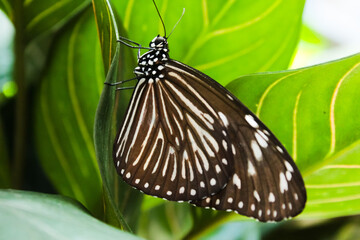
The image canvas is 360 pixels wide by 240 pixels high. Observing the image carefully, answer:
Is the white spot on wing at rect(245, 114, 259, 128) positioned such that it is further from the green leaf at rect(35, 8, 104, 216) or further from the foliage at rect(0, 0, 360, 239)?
the green leaf at rect(35, 8, 104, 216)

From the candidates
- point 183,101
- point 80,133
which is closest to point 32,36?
point 80,133

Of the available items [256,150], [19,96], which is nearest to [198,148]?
[256,150]

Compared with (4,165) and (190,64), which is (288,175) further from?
(4,165)

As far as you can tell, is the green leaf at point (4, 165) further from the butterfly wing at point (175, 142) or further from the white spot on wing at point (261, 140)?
the white spot on wing at point (261, 140)

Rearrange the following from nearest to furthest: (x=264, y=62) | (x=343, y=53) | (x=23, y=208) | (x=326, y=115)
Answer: (x=23, y=208)
(x=326, y=115)
(x=264, y=62)
(x=343, y=53)

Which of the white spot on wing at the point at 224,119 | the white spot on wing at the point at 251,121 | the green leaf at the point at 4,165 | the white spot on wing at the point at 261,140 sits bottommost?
the green leaf at the point at 4,165

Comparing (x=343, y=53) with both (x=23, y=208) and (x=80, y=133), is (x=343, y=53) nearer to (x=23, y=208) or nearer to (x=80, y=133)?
(x=80, y=133)

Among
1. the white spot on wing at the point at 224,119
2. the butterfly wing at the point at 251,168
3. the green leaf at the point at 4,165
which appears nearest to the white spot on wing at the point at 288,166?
the butterfly wing at the point at 251,168

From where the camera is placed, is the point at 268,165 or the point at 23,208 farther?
the point at 268,165
